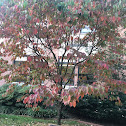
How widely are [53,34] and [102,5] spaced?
1.45m

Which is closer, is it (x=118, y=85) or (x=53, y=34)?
(x=118, y=85)

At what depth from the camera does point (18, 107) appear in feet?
28.6

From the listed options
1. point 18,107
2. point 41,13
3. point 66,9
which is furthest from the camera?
point 18,107

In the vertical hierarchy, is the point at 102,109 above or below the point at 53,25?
below

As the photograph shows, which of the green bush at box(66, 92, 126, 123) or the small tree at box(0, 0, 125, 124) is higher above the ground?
the small tree at box(0, 0, 125, 124)

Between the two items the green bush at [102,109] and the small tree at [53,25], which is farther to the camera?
→ the green bush at [102,109]

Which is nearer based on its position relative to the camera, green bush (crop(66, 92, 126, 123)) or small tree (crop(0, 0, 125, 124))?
small tree (crop(0, 0, 125, 124))

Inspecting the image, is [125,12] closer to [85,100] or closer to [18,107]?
[85,100]

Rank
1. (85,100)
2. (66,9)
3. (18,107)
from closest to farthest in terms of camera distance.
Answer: (66,9) → (85,100) → (18,107)

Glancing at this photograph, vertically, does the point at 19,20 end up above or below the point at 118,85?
above

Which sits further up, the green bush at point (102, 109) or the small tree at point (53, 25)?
the small tree at point (53, 25)

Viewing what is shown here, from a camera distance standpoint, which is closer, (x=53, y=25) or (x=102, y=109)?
(x=53, y=25)

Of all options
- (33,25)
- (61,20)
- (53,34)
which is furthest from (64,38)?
(33,25)

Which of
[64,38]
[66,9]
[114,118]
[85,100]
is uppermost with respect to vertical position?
[66,9]
